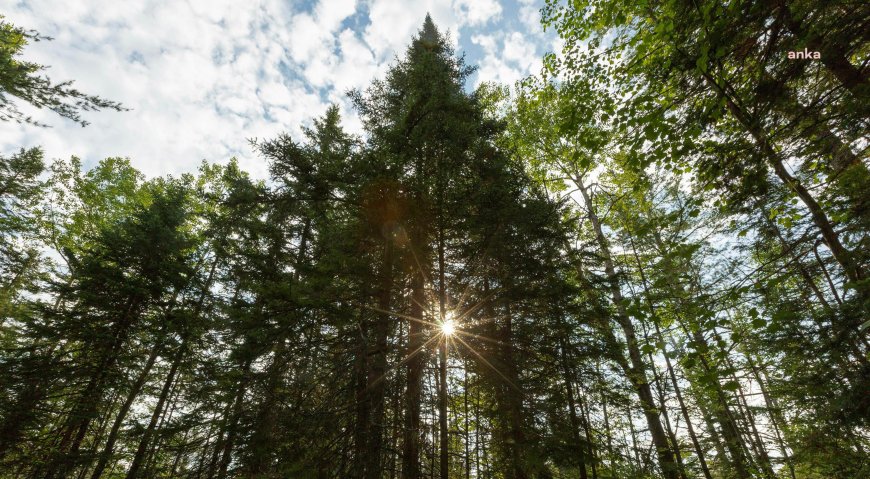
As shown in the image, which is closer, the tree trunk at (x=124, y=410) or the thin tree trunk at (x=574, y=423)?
the thin tree trunk at (x=574, y=423)

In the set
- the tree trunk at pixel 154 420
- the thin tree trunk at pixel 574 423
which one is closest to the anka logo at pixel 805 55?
the thin tree trunk at pixel 574 423

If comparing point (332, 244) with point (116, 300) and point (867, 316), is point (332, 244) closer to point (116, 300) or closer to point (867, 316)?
point (867, 316)

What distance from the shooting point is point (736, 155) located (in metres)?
3.23

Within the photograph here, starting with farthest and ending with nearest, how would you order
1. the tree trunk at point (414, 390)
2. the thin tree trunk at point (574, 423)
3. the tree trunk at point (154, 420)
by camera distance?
the tree trunk at point (154, 420), the thin tree trunk at point (574, 423), the tree trunk at point (414, 390)

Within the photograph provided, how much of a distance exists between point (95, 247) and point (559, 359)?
1952 centimetres

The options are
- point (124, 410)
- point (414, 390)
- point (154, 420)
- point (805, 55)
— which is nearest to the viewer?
point (805, 55)

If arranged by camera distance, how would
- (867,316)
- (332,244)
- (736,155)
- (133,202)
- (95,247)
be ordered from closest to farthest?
1. (736,155)
2. (867,316)
3. (332,244)
4. (95,247)
5. (133,202)

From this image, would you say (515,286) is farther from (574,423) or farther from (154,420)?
(154,420)

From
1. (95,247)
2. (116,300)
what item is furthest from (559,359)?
(95,247)

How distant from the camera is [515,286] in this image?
8398mm

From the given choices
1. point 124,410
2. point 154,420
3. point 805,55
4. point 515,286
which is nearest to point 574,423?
point 515,286

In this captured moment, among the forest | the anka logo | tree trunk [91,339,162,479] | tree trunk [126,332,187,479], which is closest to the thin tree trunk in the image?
the forest

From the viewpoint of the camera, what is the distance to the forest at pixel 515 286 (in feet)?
9.87

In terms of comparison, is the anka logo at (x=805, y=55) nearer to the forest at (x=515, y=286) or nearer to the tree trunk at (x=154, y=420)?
the forest at (x=515, y=286)
